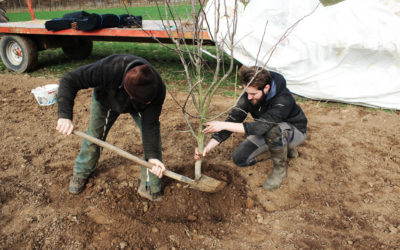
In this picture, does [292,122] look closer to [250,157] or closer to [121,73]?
[250,157]

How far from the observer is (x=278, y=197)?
2.62 meters

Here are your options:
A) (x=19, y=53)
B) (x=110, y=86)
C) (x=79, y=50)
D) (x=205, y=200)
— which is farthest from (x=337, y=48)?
(x=19, y=53)

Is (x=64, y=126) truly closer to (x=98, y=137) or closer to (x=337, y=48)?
(x=98, y=137)

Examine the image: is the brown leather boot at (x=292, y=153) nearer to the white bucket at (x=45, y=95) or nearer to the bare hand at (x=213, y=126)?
the bare hand at (x=213, y=126)

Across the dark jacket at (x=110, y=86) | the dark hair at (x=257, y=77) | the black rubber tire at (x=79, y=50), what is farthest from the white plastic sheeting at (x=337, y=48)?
the black rubber tire at (x=79, y=50)

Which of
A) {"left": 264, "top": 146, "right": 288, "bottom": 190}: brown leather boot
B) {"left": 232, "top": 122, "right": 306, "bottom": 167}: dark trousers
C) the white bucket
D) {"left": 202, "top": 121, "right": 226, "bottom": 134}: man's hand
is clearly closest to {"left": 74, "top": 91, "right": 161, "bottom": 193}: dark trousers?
{"left": 202, "top": 121, "right": 226, "bottom": 134}: man's hand

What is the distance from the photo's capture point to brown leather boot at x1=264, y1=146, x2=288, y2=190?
8.81 feet

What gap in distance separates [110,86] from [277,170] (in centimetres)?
178

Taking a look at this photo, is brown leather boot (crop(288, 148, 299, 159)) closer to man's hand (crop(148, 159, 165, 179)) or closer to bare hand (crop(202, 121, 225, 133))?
bare hand (crop(202, 121, 225, 133))

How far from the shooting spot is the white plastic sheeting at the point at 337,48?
413cm

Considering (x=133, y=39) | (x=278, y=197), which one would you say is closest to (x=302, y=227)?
(x=278, y=197)

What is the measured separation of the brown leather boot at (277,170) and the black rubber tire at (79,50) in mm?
6697

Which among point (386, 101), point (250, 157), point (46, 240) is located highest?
point (386, 101)

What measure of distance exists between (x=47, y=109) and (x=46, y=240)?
9.17 feet
